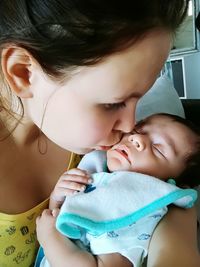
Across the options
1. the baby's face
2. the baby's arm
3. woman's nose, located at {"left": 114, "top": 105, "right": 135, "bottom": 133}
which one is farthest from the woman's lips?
the baby's arm

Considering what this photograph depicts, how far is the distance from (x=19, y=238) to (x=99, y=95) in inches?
16.8

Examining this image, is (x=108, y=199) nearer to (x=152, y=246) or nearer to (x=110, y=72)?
(x=152, y=246)

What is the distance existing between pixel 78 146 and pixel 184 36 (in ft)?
3.53

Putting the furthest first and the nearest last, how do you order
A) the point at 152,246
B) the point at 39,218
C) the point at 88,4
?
the point at 39,218 < the point at 152,246 < the point at 88,4

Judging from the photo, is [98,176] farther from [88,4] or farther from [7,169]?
[88,4]

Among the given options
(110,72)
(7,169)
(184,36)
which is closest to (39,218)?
(7,169)

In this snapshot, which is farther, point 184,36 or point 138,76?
point 184,36

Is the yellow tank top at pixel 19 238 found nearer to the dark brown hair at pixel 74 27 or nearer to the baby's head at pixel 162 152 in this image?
the baby's head at pixel 162 152

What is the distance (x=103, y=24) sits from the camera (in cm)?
64

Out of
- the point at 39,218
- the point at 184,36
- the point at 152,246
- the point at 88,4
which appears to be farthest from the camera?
the point at 184,36

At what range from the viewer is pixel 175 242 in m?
0.76

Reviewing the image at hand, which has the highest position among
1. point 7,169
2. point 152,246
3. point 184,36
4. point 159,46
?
point 159,46

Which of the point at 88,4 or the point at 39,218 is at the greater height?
the point at 88,4

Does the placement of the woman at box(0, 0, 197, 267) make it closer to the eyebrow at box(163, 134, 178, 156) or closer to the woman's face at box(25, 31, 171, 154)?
the woman's face at box(25, 31, 171, 154)
